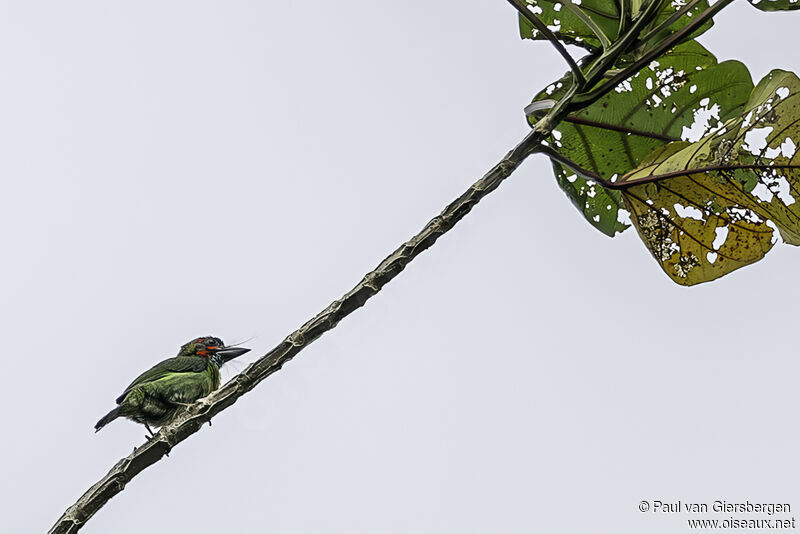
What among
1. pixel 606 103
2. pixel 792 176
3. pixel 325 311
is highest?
pixel 606 103

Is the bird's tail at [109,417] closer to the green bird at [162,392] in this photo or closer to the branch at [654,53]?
the green bird at [162,392]

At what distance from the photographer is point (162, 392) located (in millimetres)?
1062

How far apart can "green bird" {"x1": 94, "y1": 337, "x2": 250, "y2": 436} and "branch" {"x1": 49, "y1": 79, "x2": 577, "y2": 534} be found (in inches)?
5.8

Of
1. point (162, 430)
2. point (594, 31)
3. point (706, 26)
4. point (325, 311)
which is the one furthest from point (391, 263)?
point (706, 26)

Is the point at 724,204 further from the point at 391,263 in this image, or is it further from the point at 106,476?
the point at 106,476

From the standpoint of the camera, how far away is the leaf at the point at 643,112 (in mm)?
1172

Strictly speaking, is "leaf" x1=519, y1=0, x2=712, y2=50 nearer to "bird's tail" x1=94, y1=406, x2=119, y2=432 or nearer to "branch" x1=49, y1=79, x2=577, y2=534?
"branch" x1=49, y1=79, x2=577, y2=534

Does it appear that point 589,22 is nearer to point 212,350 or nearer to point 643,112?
point 643,112

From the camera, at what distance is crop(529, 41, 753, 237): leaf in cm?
117

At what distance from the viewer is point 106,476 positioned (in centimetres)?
89

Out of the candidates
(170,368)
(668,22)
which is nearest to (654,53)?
(668,22)

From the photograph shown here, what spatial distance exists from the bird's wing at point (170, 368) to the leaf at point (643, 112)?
22.0 inches

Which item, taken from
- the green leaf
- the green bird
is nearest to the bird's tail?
the green bird

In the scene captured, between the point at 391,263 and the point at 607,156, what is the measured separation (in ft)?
1.34
